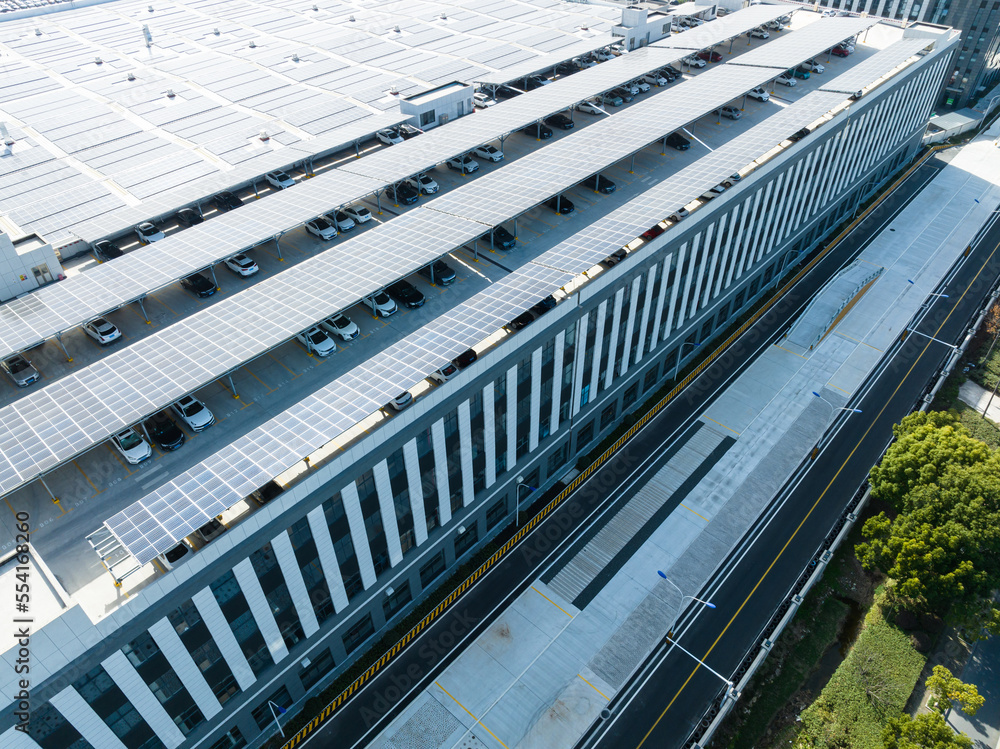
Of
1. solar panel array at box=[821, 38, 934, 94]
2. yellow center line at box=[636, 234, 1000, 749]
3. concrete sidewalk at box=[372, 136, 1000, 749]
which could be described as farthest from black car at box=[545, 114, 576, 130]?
yellow center line at box=[636, 234, 1000, 749]

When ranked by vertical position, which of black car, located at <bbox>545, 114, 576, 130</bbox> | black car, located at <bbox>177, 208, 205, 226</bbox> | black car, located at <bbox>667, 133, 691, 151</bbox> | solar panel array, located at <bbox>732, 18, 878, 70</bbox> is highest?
solar panel array, located at <bbox>732, 18, 878, 70</bbox>

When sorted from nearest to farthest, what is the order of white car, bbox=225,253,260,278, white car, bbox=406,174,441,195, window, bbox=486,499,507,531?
white car, bbox=225,253,260,278, window, bbox=486,499,507,531, white car, bbox=406,174,441,195

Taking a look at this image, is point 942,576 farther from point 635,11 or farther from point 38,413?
point 635,11

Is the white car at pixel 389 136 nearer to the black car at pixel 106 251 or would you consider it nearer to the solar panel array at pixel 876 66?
the black car at pixel 106 251

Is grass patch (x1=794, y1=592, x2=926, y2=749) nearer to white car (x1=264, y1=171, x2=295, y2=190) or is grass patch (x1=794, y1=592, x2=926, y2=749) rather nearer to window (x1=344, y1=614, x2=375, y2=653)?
window (x1=344, y1=614, x2=375, y2=653)

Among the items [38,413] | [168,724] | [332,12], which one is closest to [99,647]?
[168,724]

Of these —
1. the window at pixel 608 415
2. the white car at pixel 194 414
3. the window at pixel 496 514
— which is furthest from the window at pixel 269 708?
the window at pixel 608 415
